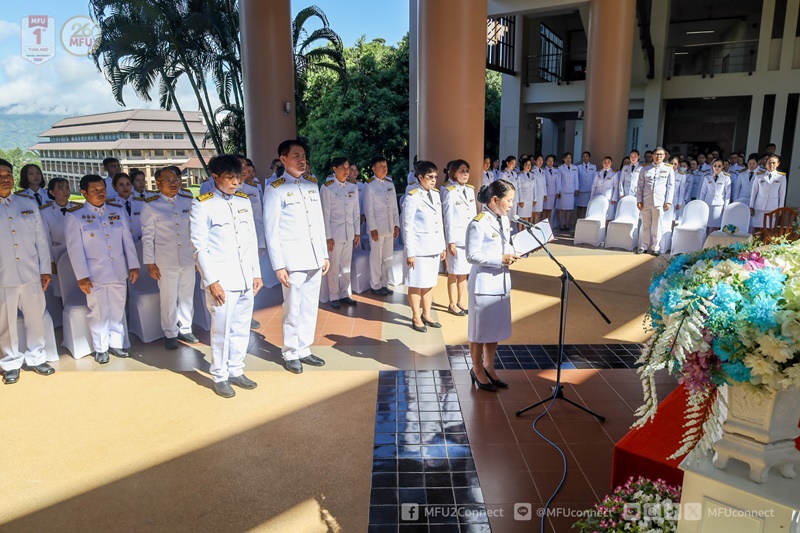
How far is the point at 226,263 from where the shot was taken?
15.0ft

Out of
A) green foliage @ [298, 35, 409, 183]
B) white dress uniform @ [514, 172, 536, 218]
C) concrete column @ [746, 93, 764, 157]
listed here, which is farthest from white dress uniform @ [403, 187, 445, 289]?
concrete column @ [746, 93, 764, 157]

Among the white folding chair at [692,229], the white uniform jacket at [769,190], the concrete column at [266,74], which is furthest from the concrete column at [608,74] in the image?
the concrete column at [266,74]

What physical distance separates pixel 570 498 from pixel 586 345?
8.93 feet

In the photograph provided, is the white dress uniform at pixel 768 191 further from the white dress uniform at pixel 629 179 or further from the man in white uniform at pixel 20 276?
the man in white uniform at pixel 20 276

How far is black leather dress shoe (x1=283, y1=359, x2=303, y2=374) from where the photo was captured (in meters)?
5.11

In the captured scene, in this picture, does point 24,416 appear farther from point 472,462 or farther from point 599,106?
point 599,106

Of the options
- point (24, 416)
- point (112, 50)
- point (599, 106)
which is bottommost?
point (24, 416)

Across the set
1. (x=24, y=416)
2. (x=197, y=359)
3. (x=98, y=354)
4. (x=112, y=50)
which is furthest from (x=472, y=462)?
(x=112, y=50)

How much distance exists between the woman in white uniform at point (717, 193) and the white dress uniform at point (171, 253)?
9633 millimetres

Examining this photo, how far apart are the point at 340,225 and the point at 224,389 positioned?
9.67 ft

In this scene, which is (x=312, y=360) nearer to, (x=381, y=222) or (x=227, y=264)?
(x=227, y=264)

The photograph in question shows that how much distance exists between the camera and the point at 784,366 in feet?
5.90

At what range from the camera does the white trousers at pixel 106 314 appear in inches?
214

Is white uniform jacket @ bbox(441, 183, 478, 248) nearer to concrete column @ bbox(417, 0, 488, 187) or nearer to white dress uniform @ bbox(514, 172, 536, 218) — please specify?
concrete column @ bbox(417, 0, 488, 187)
